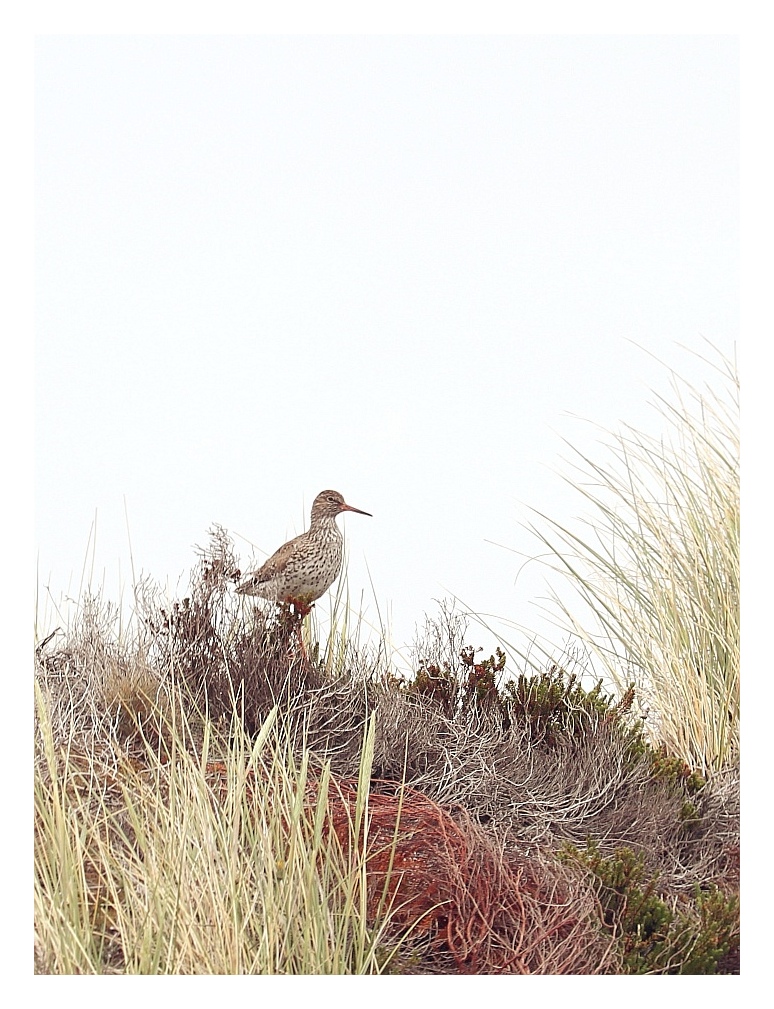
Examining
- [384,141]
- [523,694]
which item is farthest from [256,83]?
[523,694]

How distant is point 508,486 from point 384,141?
4.13ft

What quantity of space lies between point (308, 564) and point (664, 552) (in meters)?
1.27

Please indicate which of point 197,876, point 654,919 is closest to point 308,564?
point 197,876

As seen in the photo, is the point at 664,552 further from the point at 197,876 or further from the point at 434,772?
the point at 197,876

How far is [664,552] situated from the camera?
3836 mm

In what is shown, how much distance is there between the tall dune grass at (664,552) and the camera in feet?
12.2

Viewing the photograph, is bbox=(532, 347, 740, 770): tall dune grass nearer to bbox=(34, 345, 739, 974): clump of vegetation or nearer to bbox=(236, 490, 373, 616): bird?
bbox=(34, 345, 739, 974): clump of vegetation

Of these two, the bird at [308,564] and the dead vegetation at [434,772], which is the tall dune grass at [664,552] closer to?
the dead vegetation at [434,772]

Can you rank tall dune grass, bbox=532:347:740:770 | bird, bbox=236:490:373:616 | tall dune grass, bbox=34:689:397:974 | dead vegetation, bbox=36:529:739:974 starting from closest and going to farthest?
tall dune grass, bbox=34:689:397:974
dead vegetation, bbox=36:529:739:974
bird, bbox=236:490:373:616
tall dune grass, bbox=532:347:740:770

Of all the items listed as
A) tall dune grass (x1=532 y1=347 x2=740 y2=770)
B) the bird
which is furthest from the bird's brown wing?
tall dune grass (x1=532 y1=347 x2=740 y2=770)

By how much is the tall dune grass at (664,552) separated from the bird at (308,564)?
27.8 inches

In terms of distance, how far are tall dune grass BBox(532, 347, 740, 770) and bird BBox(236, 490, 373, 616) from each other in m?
0.71

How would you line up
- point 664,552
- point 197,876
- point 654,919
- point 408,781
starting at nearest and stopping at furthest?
point 197,876 < point 654,919 < point 408,781 < point 664,552

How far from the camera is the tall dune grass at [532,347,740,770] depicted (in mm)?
3727
